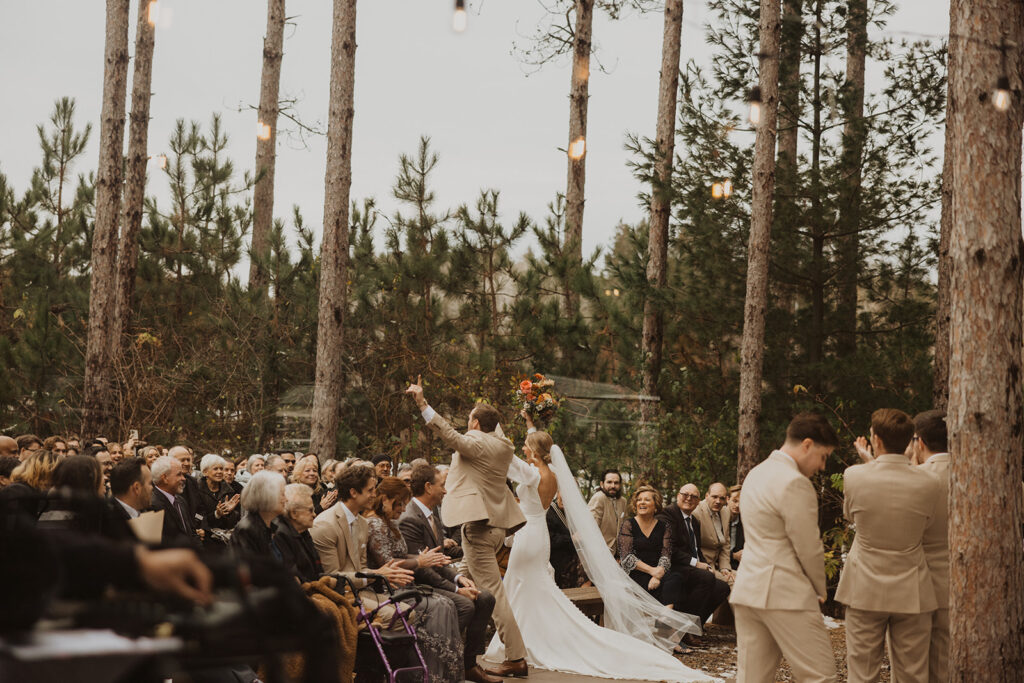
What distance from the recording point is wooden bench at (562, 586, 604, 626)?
8.56 m

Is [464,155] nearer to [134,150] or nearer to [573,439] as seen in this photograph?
[134,150]

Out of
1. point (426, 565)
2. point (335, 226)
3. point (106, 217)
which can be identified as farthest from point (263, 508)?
point (106, 217)

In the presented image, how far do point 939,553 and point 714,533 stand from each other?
4127 millimetres

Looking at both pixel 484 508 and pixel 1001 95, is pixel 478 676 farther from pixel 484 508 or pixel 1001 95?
pixel 1001 95

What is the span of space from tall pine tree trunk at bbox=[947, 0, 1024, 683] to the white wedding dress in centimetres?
251

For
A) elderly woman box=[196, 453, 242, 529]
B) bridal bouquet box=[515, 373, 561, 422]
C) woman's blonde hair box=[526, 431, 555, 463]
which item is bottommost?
elderly woman box=[196, 453, 242, 529]

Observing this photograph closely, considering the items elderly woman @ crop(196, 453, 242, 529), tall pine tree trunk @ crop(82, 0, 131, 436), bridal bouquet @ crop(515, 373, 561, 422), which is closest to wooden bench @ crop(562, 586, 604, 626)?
bridal bouquet @ crop(515, 373, 561, 422)

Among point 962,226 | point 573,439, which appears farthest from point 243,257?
point 962,226

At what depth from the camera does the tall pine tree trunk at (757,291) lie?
11.1 metres

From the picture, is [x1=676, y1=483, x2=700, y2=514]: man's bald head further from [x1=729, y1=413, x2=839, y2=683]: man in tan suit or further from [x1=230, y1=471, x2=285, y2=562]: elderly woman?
[x1=230, y1=471, x2=285, y2=562]: elderly woman

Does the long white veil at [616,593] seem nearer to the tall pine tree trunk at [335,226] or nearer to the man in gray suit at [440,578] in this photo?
the man in gray suit at [440,578]

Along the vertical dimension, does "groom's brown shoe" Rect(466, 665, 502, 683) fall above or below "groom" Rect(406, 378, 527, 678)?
below

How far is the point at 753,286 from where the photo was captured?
440 inches

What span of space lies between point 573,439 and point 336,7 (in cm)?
620
